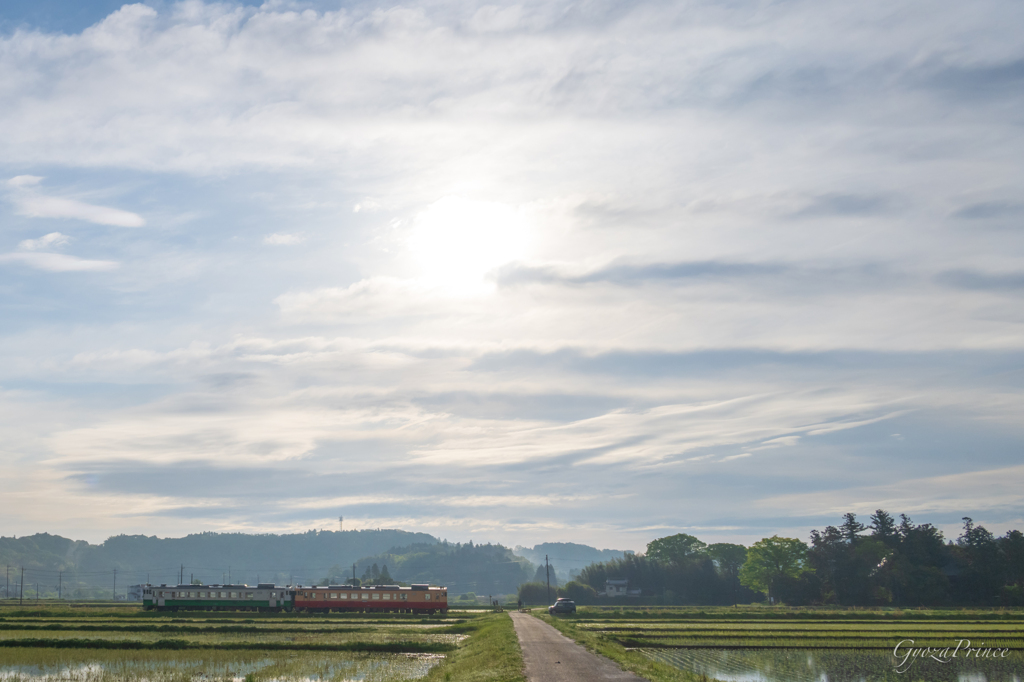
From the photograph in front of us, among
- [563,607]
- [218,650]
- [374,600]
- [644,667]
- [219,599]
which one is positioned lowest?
[563,607]

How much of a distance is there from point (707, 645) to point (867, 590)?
75.5m

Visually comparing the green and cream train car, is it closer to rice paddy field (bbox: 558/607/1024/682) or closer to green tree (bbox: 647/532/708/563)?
rice paddy field (bbox: 558/607/1024/682)

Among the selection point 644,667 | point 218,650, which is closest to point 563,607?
point 218,650

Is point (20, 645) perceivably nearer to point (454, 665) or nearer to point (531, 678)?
point (454, 665)

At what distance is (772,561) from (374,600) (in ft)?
240

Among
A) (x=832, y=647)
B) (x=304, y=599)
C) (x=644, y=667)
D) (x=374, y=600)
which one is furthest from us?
(x=304, y=599)

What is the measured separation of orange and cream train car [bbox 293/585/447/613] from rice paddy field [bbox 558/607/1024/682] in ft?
83.7

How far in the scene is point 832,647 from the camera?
4816 cm

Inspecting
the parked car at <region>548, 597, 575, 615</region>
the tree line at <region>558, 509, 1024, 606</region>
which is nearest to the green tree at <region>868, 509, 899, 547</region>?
the tree line at <region>558, 509, 1024, 606</region>

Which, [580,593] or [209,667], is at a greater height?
[209,667]

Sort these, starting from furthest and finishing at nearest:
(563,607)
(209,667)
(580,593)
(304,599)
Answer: (580,593)
(304,599)
(563,607)
(209,667)

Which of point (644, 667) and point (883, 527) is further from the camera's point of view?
point (883, 527)

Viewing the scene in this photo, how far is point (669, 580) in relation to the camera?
144 m

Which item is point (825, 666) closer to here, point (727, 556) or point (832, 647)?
point (832, 647)
